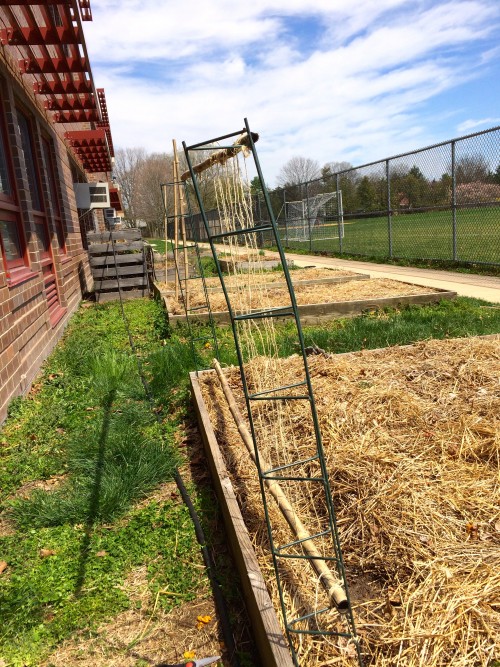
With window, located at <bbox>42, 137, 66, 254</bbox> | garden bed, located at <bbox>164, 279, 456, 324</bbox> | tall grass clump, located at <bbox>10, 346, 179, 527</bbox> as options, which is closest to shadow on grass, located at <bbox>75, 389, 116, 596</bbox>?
tall grass clump, located at <bbox>10, 346, 179, 527</bbox>

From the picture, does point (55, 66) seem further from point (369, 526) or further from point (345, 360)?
point (369, 526)

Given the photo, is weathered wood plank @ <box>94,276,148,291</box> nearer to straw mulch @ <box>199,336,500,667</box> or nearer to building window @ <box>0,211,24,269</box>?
building window @ <box>0,211,24,269</box>

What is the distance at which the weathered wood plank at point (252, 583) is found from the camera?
177 centimetres

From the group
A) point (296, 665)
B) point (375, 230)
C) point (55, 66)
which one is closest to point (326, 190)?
point (375, 230)

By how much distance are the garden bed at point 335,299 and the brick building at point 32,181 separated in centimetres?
183

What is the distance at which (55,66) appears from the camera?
603 centimetres

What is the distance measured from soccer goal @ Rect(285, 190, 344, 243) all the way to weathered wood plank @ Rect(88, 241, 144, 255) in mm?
8618

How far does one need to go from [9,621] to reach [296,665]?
128cm

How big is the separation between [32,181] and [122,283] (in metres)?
4.10

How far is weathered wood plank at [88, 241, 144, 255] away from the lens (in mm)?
11297

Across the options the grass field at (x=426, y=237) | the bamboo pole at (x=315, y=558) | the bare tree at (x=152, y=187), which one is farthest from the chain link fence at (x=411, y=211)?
the bare tree at (x=152, y=187)

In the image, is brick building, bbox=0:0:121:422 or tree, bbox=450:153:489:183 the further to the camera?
tree, bbox=450:153:489:183

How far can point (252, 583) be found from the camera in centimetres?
205

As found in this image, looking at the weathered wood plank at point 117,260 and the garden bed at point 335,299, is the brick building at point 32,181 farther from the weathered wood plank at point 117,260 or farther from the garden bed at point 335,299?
the garden bed at point 335,299
